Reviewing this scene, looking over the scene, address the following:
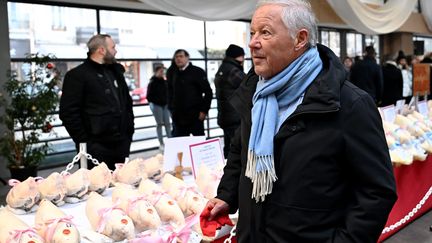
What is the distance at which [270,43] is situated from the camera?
114 centimetres

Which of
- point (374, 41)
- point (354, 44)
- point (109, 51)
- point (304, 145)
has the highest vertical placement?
point (374, 41)

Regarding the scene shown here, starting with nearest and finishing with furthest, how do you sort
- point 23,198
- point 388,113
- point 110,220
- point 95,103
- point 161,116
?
point 110,220 < point 23,198 < point 95,103 < point 388,113 < point 161,116

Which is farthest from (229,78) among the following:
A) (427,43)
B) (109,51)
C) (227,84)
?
(427,43)

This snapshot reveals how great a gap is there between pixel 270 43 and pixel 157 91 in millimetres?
6051

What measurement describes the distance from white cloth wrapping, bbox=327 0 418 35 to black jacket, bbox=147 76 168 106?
9.06ft

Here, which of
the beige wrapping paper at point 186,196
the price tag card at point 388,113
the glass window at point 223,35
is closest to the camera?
the beige wrapping paper at point 186,196

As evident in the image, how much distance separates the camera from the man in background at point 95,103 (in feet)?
9.70

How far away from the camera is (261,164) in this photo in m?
1.16

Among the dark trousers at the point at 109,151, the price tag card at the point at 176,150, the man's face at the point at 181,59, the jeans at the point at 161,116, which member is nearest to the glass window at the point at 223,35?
the jeans at the point at 161,116

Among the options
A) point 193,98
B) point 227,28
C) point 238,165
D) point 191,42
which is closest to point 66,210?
point 238,165

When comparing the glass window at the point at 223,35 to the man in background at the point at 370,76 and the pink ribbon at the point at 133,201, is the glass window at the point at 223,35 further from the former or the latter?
the pink ribbon at the point at 133,201

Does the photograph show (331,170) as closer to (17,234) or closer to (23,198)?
(17,234)

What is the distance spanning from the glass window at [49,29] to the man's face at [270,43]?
506 centimetres

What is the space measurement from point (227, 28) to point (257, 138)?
295 inches
